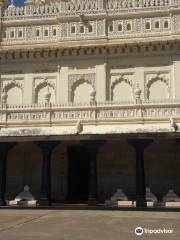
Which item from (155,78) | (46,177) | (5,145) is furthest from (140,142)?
(155,78)

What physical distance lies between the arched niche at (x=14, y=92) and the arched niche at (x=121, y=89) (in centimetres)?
495

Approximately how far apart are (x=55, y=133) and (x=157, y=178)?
4.97m

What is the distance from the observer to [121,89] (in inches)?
898

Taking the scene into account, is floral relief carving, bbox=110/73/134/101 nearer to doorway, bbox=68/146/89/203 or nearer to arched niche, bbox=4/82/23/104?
doorway, bbox=68/146/89/203

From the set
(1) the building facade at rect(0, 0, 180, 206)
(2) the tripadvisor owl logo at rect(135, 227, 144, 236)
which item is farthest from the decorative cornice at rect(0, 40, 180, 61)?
(2) the tripadvisor owl logo at rect(135, 227, 144, 236)

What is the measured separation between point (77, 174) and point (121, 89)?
5.70m

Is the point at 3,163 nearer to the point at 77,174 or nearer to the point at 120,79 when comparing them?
the point at 77,174

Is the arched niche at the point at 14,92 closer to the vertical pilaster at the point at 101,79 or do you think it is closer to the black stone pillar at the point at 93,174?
the vertical pilaster at the point at 101,79

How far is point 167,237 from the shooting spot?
8562 millimetres

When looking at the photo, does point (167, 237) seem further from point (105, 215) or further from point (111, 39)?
point (111, 39)

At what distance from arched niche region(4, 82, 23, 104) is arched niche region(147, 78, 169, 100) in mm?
6746

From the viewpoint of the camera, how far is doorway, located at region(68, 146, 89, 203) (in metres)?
18.9

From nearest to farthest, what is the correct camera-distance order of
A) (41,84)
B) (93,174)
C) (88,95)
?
(93,174)
(88,95)
(41,84)

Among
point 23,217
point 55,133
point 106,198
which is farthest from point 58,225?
point 106,198
